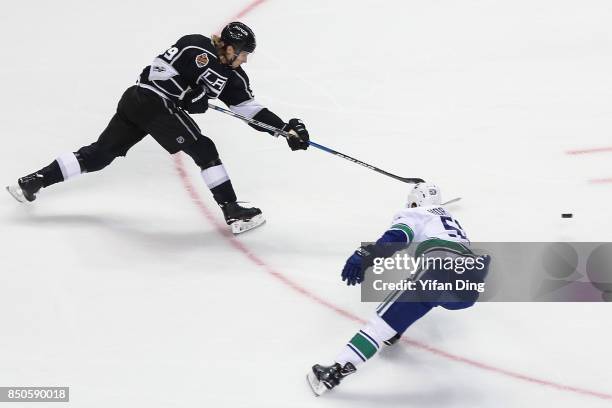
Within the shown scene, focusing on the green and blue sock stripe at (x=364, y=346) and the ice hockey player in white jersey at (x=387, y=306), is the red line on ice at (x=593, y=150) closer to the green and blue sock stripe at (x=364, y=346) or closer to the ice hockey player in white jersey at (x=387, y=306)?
the ice hockey player in white jersey at (x=387, y=306)

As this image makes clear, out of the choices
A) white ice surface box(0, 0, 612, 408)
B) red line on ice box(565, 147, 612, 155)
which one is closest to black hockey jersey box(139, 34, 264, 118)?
white ice surface box(0, 0, 612, 408)

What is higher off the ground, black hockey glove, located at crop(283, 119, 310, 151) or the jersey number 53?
black hockey glove, located at crop(283, 119, 310, 151)

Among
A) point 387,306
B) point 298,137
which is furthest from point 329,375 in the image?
point 298,137

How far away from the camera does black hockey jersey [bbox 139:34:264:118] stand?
14.2ft

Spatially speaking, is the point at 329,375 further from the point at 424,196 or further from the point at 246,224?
the point at 246,224

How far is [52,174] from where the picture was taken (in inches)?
180

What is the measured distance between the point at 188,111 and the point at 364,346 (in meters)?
1.56

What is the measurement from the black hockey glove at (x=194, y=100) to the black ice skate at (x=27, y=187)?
747 millimetres

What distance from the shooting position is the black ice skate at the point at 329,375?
352 centimetres

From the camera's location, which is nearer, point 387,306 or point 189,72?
point 387,306

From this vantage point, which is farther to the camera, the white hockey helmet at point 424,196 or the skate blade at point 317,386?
the white hockey helmet at point 424,196

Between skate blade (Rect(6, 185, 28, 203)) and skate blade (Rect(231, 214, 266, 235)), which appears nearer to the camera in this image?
skate blade (Rect(231, 214, 266, 235))

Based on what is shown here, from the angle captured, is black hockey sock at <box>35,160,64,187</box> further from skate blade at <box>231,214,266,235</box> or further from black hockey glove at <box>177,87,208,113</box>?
skate blade at <box>231,214,266,235</box>

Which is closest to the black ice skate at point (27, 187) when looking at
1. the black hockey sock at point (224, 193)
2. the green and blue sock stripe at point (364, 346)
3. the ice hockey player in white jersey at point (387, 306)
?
the black hockey sock at point (224, 193)
